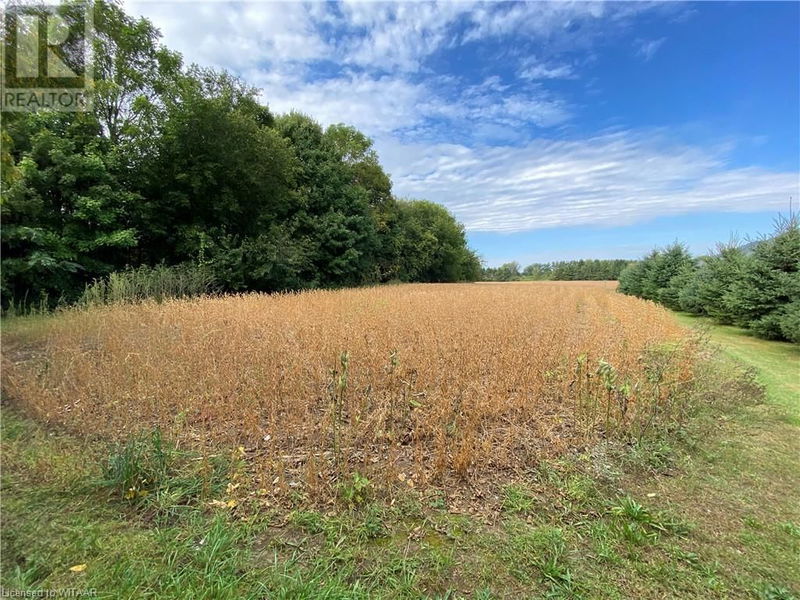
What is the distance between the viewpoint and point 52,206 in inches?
360

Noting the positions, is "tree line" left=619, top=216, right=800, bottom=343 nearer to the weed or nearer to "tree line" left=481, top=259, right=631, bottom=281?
the weed

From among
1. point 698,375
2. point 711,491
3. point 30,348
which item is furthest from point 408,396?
point 30,348

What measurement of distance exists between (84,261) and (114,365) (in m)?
8.17

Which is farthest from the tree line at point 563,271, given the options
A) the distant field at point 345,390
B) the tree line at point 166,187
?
the distant field at point 345,390

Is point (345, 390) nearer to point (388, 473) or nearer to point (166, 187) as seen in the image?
point (388, 473)

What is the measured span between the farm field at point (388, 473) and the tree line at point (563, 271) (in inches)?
1942

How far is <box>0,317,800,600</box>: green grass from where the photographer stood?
5.33 feet

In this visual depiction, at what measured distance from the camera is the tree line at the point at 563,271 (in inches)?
2179

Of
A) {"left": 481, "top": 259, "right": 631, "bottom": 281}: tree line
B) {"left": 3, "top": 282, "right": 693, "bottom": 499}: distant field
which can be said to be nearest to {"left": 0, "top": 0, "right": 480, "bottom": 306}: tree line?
{"left": 3, "top": 282, "right": 693, "bottom": 499}: distant field

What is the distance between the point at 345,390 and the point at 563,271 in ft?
209

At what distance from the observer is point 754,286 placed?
8.34 meters

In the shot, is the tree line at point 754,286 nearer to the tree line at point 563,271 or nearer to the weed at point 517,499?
the weed at point 517,499

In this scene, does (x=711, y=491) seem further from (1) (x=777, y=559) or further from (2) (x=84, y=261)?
(2) (x=84, y=261)

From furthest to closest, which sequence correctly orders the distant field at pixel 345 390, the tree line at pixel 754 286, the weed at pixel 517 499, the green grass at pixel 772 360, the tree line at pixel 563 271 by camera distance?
the tree line at pixel 563 271 → the tree line at pixel 754 286 → the green grass at pixel 772 360 → the distant field at pixel 345 390 → the weed at pixel 517 499
